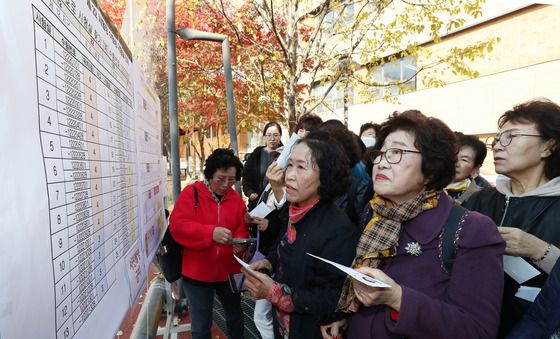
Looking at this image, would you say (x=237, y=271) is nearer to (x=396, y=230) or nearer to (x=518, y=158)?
(x=396, y=230)

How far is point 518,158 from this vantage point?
1917mm

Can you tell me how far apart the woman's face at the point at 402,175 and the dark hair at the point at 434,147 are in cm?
3

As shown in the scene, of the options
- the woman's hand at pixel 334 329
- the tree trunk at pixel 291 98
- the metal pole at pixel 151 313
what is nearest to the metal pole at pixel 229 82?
the tree trunk at pixel 291 98

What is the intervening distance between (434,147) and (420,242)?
0.45 m

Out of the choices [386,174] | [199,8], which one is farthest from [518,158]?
[199,8]

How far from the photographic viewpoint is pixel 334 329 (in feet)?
5.91

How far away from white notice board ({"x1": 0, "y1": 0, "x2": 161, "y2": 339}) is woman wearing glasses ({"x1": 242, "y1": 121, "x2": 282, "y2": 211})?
344 cm

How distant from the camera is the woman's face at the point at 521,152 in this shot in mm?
1897

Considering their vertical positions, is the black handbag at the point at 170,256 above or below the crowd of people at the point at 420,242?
below

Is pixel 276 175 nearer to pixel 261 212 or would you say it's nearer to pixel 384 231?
pixel 261 212

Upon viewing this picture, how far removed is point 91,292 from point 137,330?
146cm

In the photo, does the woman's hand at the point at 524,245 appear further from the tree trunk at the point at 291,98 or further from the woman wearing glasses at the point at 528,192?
the tree trunk at the point at 291,98

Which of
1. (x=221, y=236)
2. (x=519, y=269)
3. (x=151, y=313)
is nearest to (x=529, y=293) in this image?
(x=519, y=269)

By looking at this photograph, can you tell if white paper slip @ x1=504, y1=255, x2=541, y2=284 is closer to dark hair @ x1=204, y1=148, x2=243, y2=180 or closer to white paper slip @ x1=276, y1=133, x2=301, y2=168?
white paper slip @ x1=276, y1=133, x2=301, y2=168
